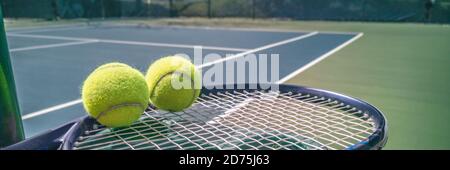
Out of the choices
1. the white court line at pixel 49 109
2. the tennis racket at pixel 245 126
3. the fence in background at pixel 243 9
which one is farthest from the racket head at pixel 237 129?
the fence in background at pixel 243 9

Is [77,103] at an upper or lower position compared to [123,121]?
lower

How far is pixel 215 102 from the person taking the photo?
136 centimetres

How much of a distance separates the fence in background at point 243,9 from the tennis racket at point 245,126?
37.5 ft

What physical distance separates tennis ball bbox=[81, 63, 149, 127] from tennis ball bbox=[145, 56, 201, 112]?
0.33 ft

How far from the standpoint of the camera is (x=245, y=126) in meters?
1.28

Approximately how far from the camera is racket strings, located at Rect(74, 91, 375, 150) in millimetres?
1043

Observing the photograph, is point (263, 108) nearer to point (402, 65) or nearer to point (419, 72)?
point (419, 72)

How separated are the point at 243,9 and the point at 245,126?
13.2m

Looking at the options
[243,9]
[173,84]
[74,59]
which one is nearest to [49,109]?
[173,84]

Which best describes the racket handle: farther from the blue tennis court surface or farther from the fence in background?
the fence in background

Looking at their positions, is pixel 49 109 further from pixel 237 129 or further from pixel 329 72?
pixel 329 72
